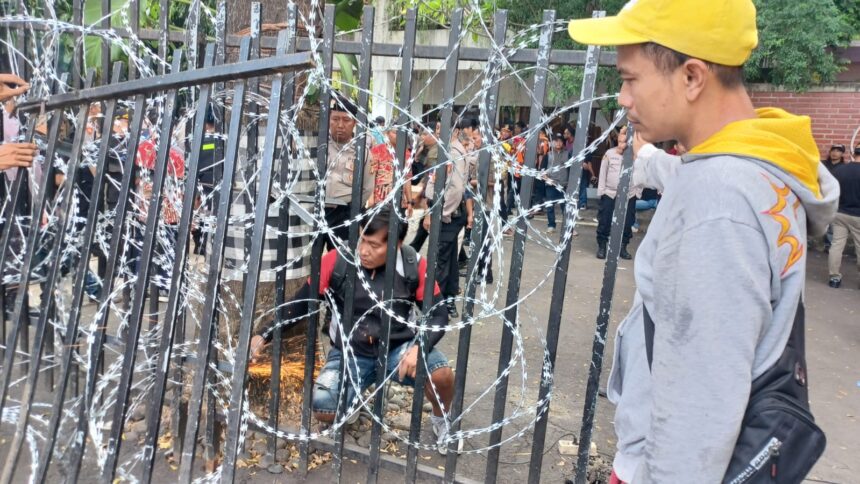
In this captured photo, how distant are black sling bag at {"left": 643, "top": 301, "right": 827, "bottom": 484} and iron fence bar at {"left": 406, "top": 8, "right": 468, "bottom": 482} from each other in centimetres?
161

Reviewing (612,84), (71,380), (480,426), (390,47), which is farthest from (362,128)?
(612,84)

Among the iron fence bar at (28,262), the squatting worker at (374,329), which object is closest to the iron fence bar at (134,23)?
the iron fence bar at (28,262)

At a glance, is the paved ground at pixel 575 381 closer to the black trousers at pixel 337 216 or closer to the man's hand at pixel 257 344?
the man's hand at pixel 257 344

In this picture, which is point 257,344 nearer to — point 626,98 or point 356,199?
point 356,199

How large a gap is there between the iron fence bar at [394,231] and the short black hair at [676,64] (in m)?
1.43

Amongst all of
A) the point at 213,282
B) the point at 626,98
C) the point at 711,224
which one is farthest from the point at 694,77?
the point at 213,282

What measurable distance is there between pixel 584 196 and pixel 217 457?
11.0 m

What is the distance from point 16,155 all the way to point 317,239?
1.33m

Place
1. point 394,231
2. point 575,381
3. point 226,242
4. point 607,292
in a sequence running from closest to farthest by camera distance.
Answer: point 226,242
point 607,292
point 394,231
point 575,381

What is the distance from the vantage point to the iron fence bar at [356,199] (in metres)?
2.59

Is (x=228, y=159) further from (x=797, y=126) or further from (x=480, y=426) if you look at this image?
(x=480, y=426)

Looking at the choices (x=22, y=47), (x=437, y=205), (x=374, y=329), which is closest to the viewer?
(x=437, y=205)

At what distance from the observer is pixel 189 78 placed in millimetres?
1669

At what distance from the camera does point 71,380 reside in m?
3.48
